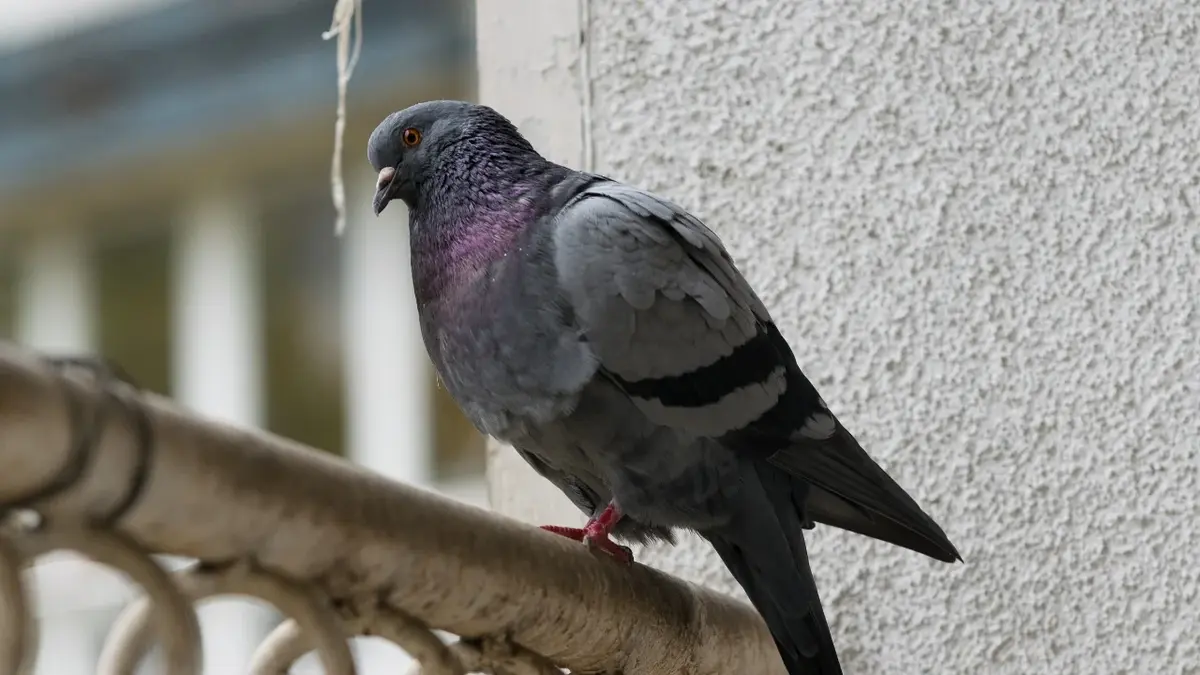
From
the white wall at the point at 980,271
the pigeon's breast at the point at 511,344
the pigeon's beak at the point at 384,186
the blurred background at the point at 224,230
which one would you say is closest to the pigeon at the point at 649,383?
the pigeon's breast at the point at 511,344

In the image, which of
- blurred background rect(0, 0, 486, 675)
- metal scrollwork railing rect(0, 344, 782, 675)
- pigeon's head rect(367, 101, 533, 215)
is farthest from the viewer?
blurred background rect(0, 0, 486, 675)

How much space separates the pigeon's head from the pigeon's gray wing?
163 millimetres

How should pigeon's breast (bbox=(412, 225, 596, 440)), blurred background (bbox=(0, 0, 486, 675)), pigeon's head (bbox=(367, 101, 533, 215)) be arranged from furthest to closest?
blurred background (bbox=(0, 0, 486, 675)), pigeon's head (bbox=(367, 101, 533, 215)), pigeon's breast (bbox=(412, 225, 596, 440))

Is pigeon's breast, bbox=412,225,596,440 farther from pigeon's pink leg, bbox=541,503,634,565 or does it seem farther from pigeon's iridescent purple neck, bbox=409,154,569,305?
pigeon's pink leg, bbox=541,503,634,565

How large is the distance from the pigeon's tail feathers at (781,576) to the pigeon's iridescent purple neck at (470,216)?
1.08 feet

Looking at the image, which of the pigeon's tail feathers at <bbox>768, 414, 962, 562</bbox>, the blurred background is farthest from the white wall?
the blurred background

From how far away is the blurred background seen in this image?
3.97 meters

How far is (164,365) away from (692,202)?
3.59 metres

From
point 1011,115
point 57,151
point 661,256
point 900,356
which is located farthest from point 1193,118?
point 57,151

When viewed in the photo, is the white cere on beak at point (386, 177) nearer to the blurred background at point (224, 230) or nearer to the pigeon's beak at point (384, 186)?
the pigeon's beak at point (384, 186)

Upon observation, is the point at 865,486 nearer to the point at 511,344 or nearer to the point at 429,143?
the point at 511,344

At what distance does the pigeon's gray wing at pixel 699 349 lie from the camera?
4.11 feet

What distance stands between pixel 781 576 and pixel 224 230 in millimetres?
3501

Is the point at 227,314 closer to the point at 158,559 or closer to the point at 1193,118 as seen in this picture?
the point at 1193,118
